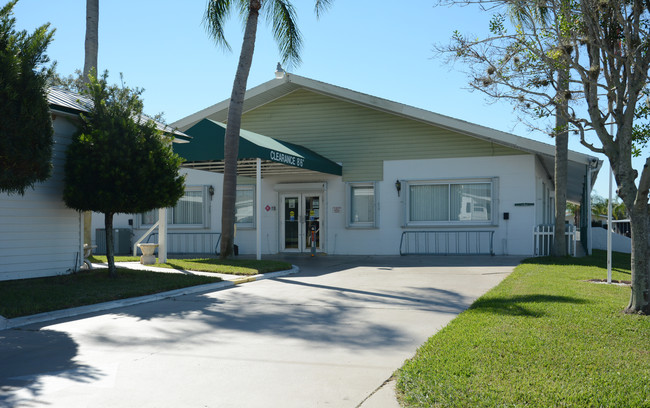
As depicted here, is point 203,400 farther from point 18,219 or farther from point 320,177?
point 320,177

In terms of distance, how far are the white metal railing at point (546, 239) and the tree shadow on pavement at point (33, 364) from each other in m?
14.5

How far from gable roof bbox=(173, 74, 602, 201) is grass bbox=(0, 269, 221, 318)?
9.14m

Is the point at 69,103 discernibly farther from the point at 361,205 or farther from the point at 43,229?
the point at 361,205

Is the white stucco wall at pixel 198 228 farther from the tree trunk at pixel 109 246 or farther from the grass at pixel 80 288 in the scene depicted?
the tree trunk at pixel 109 246

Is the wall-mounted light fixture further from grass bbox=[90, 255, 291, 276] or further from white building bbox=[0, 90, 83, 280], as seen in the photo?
white building bbox=[0, 90, 83, 280]

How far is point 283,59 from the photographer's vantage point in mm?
16922

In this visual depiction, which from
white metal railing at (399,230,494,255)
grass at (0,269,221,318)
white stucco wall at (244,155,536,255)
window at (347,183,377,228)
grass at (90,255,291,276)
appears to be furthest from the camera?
window at (347,183,377,228)

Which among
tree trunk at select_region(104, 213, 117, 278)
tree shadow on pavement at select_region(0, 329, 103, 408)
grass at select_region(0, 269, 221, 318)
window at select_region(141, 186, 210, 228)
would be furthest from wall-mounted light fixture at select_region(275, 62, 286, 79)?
tree shadow on pavement at select_region(0, 329, 103, 408)

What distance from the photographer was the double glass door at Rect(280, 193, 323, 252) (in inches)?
788

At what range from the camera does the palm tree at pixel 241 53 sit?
14.6 meters

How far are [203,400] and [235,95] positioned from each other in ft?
38.6

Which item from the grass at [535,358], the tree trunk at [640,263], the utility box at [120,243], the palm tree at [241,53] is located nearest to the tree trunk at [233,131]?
the palm tree at [241,53]

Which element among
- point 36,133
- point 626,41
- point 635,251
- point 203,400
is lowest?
point 203,400

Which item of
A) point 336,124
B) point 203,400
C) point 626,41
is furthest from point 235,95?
point 203,400
